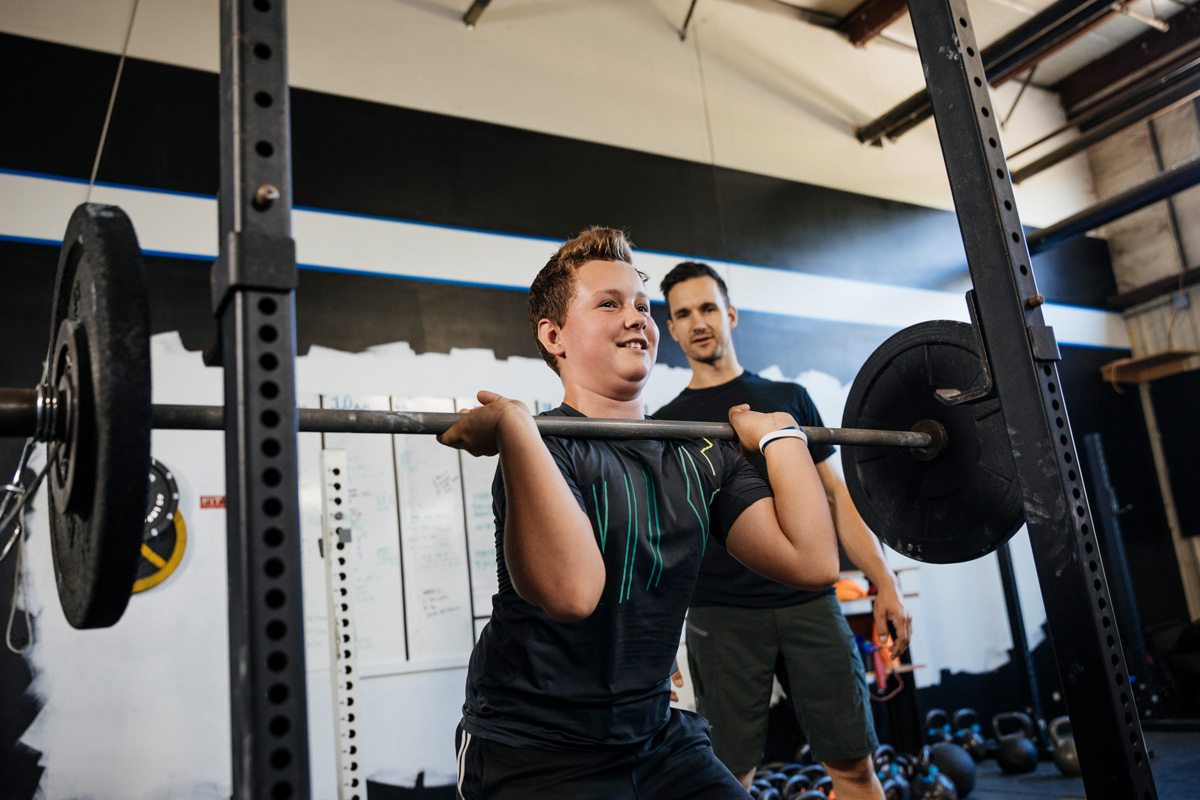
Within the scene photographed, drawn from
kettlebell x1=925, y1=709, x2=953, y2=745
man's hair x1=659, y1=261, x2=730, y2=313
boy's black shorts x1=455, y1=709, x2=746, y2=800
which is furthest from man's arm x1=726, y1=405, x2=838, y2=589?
kettlebell x1=925, y1=709, x2=953, y2=745

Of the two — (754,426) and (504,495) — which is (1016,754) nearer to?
(754,426)

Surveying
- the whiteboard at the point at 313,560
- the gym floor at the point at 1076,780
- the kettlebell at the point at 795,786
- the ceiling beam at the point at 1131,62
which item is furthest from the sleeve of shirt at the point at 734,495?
the ceiling beam at the point at 1131,62

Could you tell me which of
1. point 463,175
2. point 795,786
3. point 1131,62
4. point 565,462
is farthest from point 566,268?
point 1131,62

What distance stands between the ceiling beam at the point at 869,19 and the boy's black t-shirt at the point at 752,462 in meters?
3.66

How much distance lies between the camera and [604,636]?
1.46 meters

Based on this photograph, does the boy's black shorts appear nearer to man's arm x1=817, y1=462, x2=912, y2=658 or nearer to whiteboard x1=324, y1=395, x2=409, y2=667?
man's arm x1=817, y1=462, x2=912, y2=658

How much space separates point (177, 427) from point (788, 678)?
2.02m

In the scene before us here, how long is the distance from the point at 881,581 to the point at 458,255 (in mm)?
2332

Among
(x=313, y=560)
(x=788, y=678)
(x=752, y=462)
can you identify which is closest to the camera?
(x=752, y=462)

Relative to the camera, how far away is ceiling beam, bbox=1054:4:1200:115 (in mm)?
6094

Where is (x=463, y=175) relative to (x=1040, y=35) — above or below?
below

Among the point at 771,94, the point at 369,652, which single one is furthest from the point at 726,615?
the point at 771,94

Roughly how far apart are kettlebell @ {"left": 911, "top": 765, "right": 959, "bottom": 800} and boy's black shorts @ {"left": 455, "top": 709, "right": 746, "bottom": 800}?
2.55m

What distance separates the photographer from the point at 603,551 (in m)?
1.50
